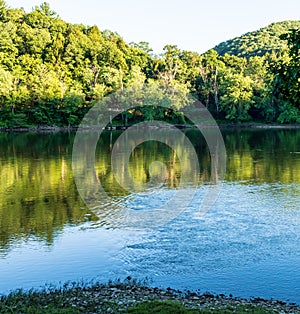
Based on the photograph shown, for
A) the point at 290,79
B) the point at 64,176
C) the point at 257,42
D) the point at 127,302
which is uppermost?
the point at 257,42

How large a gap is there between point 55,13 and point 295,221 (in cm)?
12337

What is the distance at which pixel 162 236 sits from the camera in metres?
15.6

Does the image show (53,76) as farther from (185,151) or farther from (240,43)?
(240,43)

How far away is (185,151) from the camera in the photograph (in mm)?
43750

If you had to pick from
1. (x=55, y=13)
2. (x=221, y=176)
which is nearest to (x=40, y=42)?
(x=55, y=13)

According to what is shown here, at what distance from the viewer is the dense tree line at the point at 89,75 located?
8462 centimetres

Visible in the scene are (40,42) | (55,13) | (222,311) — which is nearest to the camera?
(222,311)

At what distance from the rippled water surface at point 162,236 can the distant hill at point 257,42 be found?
107583mm

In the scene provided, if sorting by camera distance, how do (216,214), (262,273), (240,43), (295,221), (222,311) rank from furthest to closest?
1. (240,43)
2. (216,214)
3. (295,221)
4. (262,273)
5. (222,311)

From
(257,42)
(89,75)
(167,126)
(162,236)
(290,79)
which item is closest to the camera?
A: (290,79)

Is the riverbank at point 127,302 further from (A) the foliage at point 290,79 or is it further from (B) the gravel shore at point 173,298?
(A) the foliage at point 290,79

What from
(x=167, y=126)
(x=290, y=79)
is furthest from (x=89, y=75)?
(x=290, y=79)

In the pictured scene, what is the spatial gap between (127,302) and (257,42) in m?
145

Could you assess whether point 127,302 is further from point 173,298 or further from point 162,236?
point 162,236
